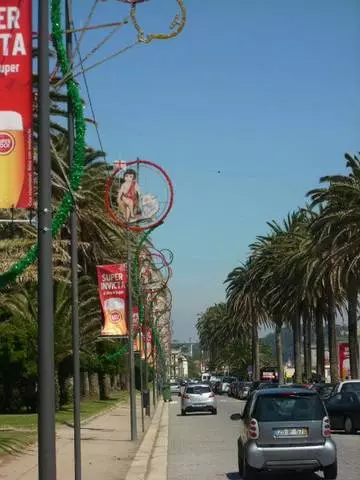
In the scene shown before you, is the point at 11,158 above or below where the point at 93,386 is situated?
above

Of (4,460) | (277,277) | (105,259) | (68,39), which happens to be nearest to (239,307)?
(277,277)

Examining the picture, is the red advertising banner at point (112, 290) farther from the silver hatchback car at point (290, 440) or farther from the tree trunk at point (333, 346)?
the tree trunk at point (333, 346)

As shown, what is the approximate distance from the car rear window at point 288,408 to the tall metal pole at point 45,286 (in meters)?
7.89

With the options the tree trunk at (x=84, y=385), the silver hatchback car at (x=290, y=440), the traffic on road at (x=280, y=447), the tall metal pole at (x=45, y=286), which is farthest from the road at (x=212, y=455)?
the tree trunk at (x=84, y=385)

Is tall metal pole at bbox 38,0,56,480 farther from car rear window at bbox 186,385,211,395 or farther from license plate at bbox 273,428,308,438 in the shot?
car rear window at bbox 186,385,211,395

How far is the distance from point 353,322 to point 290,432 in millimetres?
34795

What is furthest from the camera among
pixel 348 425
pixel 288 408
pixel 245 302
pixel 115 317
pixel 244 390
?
pixel 245 302

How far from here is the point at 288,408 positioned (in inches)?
577

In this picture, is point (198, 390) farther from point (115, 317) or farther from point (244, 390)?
point (244, 390)

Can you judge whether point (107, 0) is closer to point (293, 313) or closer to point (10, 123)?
point (10, 123)

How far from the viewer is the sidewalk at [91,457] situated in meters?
16.2

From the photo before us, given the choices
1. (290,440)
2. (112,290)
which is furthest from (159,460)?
(112,290)

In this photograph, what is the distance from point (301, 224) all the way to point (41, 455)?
58.1 meters

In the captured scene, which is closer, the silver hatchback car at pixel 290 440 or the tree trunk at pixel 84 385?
the silver hatchback car at pixel 290 440
